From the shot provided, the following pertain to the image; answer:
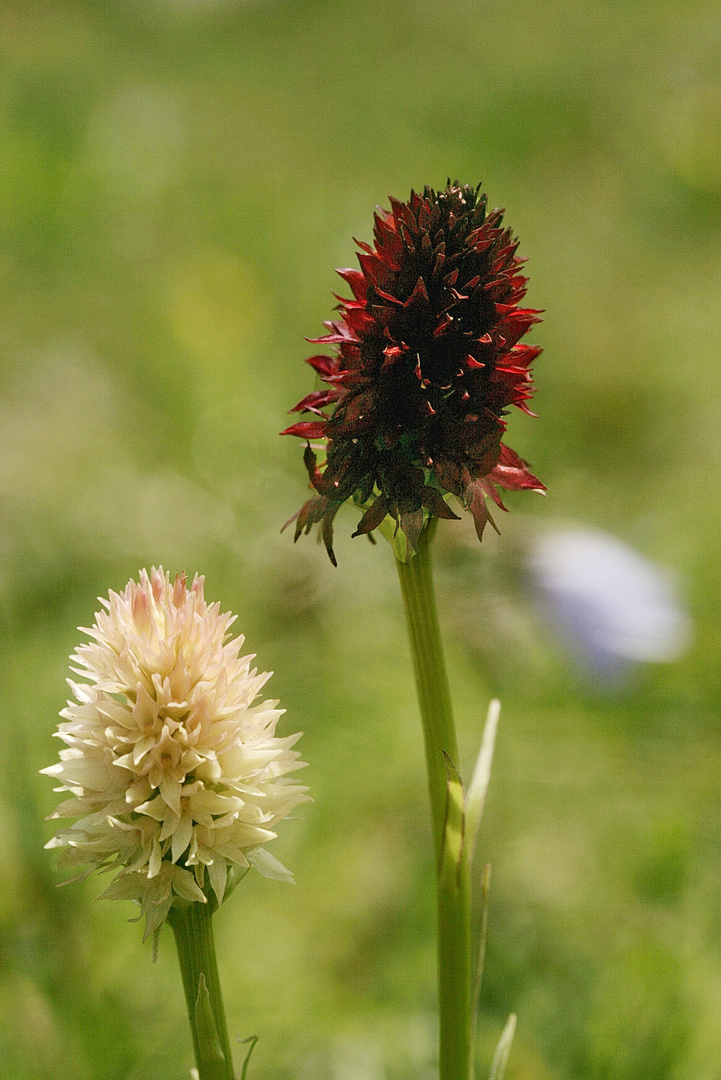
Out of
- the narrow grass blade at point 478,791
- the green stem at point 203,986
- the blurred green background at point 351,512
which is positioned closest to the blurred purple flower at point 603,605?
the blurred green background at point 351,512

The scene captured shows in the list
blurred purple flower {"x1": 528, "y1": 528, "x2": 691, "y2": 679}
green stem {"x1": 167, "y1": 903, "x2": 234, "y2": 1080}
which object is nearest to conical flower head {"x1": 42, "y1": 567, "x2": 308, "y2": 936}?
green stem {"x1": 167, "y1": 903, "x2": 234, "y2": 1080}

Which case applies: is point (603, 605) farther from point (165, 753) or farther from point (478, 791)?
point (165, 753)

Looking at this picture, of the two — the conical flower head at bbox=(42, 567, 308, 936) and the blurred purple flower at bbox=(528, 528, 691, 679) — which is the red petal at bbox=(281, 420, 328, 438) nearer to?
the conical flower head at bbox=(42, 567, 308, 936)

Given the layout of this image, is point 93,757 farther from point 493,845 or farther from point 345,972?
point 493,845

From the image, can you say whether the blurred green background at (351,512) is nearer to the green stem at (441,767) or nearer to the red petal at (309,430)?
the green stem at (441,767)

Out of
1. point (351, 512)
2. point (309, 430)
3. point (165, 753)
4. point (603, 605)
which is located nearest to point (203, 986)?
point (165, 753)

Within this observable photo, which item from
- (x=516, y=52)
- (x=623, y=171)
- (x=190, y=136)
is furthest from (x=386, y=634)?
(x=516, y=52)
